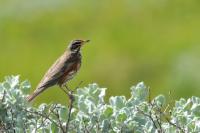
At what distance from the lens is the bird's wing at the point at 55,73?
8750 millimetres

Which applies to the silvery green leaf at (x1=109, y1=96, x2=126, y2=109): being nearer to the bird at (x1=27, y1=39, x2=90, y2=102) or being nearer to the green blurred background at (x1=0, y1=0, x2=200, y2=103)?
the bird at (x1=27, y1=39, x2=90, y2=102)

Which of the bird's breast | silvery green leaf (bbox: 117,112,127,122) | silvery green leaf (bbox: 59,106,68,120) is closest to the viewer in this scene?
silvery green leaf (bbox: 117,112,127,122)

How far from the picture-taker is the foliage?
5.96 m

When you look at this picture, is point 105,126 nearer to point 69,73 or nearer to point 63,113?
point 63,113

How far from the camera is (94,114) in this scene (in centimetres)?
603

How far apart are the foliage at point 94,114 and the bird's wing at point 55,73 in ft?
7.88

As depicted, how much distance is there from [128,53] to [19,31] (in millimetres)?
2301

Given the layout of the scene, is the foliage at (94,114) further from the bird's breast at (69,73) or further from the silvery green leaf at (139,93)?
the bird's breast at (69,73)

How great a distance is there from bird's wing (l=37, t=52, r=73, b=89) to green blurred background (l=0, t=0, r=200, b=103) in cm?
507

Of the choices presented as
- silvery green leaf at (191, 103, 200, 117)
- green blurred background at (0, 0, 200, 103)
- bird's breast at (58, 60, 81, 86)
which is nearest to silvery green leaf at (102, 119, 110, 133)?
silvery green leaf at (191, 103, 200, 117)

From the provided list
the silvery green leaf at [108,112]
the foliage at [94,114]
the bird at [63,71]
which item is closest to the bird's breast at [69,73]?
the bird at [63,71]

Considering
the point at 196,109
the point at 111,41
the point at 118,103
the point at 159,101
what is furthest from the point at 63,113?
the point at 111,41

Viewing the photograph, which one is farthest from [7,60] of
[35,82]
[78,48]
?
[78,48]

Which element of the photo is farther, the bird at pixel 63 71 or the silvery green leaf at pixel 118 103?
the bird at pixel 63 71
